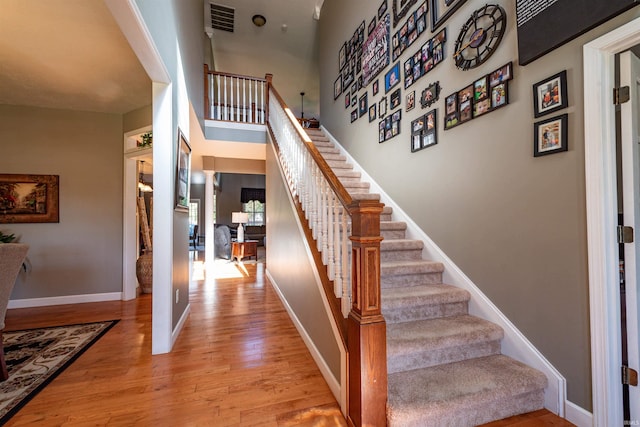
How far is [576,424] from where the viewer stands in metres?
1.44

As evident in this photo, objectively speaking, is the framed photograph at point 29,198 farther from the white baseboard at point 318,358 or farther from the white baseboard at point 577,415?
the white baseboard at point 577,415

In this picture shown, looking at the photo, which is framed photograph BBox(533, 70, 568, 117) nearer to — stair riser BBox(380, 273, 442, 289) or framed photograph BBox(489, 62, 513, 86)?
framed photograph BBox(489, 62, 513, 86)

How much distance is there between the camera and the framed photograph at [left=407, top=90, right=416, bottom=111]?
2762 millimetres

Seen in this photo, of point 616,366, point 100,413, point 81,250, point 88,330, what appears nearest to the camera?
point 616,366

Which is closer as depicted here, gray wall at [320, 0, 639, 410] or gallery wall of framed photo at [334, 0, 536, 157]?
gray wall at [320, 0, 639, 410]

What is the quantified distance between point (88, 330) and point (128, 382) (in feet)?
4.44

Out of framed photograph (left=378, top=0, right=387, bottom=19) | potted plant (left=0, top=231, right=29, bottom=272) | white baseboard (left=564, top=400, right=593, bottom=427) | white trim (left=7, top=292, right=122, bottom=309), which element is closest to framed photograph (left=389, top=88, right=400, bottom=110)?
framed photograph (left=378, top=0, right=387, bottom=19)

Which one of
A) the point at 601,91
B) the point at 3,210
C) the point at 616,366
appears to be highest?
the point at 601,91

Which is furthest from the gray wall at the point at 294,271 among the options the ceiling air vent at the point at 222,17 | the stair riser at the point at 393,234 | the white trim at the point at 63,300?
the ceiling air vent at the point at 222,17

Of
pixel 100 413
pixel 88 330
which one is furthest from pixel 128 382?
pixel 88 330

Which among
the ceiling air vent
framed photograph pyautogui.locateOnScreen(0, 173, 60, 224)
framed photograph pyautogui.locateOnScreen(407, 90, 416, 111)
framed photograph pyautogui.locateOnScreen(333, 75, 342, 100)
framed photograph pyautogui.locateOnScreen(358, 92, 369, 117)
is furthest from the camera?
the ceiling air vent

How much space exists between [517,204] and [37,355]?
3.79m

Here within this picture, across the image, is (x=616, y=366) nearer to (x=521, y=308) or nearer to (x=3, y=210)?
(x=521, y=308)

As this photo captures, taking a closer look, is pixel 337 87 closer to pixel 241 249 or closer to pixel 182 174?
pixel 182 174
